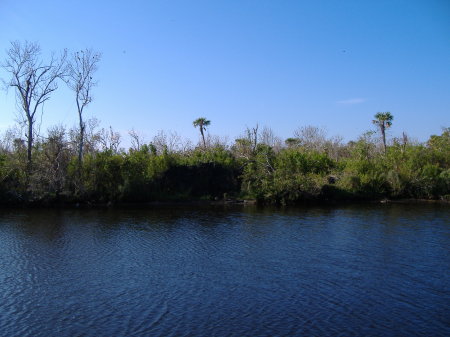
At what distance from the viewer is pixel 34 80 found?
49219 mm

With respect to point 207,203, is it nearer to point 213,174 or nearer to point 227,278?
point 213,174

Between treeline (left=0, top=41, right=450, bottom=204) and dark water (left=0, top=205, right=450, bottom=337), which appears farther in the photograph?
treeline (left=0, top=41, right=450, bottom=204)

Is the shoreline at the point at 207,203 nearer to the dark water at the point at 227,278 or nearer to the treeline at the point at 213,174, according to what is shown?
the treeline at the point at 213,174

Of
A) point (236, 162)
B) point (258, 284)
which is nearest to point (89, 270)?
point (258, 284)

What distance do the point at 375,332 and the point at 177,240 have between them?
54.3 ft

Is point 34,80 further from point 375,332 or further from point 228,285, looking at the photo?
point 375,332

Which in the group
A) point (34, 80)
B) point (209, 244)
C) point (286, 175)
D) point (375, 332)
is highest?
Result: point (34, 80)

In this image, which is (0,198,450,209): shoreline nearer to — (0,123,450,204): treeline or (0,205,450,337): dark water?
(0,123,450,204): treeline

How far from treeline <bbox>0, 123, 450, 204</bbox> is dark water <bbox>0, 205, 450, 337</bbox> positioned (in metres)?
12.7

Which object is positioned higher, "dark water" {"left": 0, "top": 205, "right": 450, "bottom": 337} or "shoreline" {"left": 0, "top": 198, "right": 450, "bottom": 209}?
"shoreline" {"left": 0, "top": 198, "right": 450, "bottom": 209}

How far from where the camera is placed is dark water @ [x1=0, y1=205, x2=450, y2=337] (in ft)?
48.0

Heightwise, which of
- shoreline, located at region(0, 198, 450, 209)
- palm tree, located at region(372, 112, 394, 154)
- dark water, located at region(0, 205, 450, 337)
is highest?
palm tree, located at region(372, 112, 394, 154)

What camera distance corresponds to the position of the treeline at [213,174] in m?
46.7

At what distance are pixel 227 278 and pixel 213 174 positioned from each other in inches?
1335
